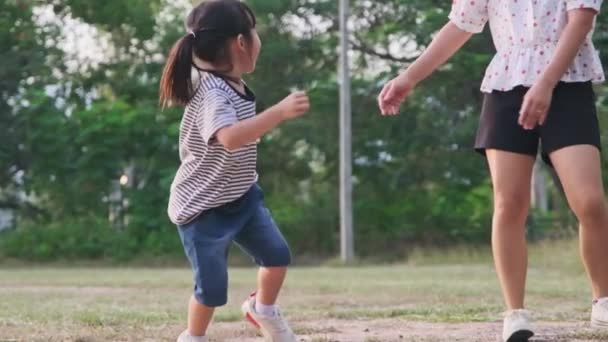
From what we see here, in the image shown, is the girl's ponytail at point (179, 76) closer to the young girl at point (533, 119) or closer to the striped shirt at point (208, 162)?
the striped shirt at point (208, 162)

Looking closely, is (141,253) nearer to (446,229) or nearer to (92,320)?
(446,229)

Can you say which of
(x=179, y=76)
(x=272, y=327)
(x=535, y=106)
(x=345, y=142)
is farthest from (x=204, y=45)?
(x=345, y=142)

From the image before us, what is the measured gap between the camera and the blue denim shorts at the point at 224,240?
4684 millimetres

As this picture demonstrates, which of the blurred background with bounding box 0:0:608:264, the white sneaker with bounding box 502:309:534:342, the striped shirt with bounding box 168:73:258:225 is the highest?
the striped shirt with bounding box 168:73:258:225

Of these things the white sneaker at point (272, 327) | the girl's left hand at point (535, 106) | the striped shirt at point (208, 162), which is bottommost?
the white sneaker at point (272, 327)

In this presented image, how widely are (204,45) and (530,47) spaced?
1170 millimetres

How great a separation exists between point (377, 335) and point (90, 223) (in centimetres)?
2565

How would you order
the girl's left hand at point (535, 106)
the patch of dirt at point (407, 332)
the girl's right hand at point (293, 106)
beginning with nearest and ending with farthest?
1. the girl's right hand at point (293, 106)
2. the girl's left hand at point (535, 106)
3. the patch of dirt at point (407, 332)

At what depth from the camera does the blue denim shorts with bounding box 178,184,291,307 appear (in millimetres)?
4684

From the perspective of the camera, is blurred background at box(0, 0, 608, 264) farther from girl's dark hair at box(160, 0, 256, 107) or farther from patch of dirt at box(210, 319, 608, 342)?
girl's dark hair at box(160, 0, 256, 107)

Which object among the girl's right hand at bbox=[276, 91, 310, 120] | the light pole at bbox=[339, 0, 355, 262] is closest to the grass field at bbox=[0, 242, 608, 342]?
the girl's right hand at bbox=[276, 91, 310, 120]

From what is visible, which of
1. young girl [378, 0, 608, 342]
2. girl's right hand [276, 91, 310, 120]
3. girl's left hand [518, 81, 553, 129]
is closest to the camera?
girl's right hand [276, 91, 310, 120]

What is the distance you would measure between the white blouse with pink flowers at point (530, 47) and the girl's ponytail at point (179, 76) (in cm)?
107

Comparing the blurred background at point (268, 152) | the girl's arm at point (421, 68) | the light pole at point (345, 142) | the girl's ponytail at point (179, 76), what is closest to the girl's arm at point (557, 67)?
the girl's arm at point (421, 68)
